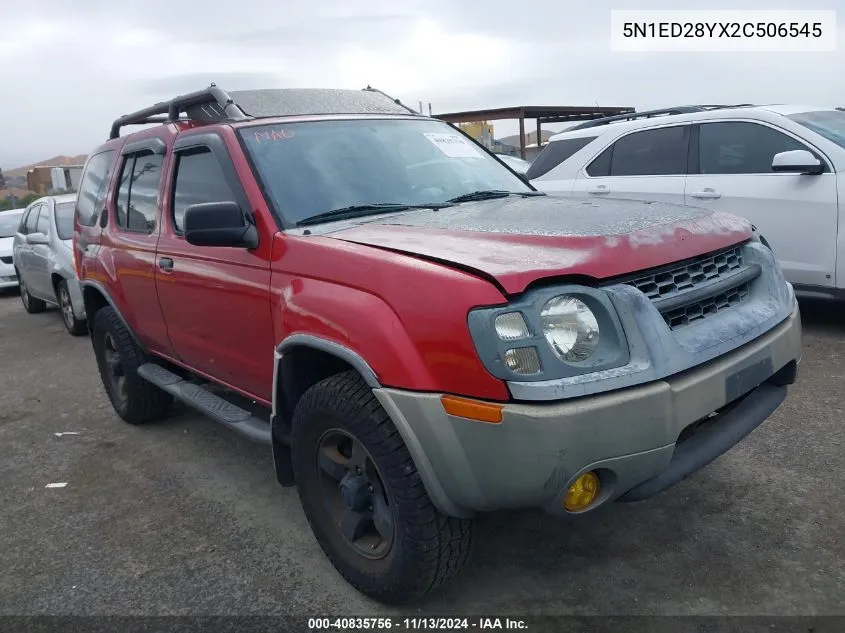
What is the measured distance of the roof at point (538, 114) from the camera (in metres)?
17.5

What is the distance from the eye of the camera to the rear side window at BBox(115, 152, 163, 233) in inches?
164

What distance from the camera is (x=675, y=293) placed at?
251 cm

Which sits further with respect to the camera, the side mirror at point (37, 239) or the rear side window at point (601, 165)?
the side mirror at point (37, 239)

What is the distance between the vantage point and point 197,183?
3.72 meters

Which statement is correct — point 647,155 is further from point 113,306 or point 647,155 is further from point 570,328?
point 570,328

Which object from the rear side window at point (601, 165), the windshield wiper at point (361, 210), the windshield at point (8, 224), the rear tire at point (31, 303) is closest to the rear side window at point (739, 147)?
the rear side window at point (601, 165)

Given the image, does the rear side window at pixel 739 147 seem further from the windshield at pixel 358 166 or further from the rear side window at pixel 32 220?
the rear side window at pixel 32 220

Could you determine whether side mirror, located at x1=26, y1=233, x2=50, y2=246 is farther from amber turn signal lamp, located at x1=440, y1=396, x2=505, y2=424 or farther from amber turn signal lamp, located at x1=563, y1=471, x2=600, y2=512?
amber turn signal lamp, located at x1=563, y1=471, x2=600, y2=512

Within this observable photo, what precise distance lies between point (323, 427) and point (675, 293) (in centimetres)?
131

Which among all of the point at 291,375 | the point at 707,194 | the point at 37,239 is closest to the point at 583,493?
the point at 291,375

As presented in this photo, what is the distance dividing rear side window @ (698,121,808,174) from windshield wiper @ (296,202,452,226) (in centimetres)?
360

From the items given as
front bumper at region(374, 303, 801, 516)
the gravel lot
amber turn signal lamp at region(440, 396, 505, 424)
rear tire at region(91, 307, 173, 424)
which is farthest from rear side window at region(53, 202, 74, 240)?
amber turn signal lamp at region(440, 396, 505, 424)

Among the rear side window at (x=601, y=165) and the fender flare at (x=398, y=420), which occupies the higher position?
the rear side window at (x=601, y=165)

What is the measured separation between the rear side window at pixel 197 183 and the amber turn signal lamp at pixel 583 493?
1.94 m
